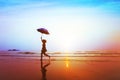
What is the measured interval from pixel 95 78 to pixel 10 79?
4.84 m

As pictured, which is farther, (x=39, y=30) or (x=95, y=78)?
(x=39, y=30)

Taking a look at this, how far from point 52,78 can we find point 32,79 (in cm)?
123

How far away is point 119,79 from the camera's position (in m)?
15.9

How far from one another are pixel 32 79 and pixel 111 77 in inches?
181

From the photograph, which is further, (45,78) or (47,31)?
(47,31)

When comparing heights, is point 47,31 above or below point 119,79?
above

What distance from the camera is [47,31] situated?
57.9 ft

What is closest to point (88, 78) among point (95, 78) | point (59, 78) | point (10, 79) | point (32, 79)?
point (95, 78)

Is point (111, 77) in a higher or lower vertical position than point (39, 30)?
lower

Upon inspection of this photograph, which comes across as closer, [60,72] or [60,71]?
[60,72]

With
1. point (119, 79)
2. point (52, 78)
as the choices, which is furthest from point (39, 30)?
point (119, 79)

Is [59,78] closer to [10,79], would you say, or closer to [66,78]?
[66,78]

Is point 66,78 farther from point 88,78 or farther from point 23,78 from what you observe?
point 23,78

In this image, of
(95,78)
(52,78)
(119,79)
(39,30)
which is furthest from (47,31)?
(119,79)
